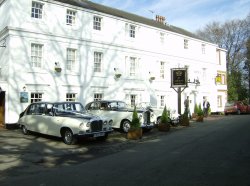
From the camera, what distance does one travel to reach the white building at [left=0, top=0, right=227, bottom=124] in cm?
2112

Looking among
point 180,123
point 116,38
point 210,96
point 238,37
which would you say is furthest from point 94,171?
point 238,37

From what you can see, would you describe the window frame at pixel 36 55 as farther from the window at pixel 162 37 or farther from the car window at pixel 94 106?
the window at pixel 162 37

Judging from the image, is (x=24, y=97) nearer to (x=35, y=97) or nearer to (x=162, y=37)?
(x=35, y=97)

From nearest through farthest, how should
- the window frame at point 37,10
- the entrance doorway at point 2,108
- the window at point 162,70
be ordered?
the entrance doorway at point 2,108
the window frame at point 37,10
the window at point 162,70

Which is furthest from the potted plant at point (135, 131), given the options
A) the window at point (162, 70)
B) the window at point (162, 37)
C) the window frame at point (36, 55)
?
the window at point (162, 37)

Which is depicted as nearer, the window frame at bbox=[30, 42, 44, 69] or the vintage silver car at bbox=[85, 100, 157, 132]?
the vintage silver car at bbox=[85, 100, 157, 132]

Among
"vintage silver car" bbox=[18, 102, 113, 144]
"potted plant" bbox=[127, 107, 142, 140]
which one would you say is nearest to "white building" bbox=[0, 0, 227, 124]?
"vintage silver car" bbox=[18, 102, 113, 144]

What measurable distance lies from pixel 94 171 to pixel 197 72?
31056mm

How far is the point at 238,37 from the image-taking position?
2355 inches

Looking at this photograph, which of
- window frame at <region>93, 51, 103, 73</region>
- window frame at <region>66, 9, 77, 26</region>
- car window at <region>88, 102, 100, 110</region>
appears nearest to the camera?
car window at <region>88, 102, 100, 110</region>

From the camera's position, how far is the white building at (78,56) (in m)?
21.1

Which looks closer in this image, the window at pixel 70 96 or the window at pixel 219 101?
the window at pixel 70 96

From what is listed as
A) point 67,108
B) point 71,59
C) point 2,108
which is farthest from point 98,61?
point 67,108

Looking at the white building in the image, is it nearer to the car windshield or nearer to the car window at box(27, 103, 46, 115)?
the car window at box(27, 103, 46, 115)
